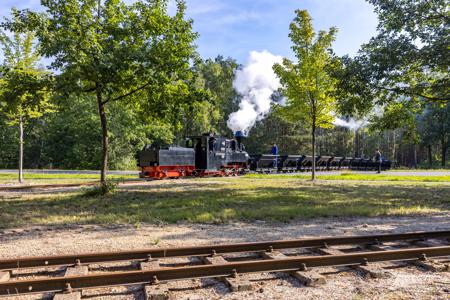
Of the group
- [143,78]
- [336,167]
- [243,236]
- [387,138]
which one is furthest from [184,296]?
[387,138]

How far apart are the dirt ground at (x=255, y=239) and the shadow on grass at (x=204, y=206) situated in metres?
0.70

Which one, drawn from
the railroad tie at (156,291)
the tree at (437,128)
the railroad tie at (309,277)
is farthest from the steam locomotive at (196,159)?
the tree at (437,128)

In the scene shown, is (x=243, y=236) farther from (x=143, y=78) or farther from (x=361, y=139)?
(x=361, y=139)

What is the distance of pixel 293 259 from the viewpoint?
17.2ft

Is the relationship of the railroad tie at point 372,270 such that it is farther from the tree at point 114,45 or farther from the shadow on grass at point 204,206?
the tree at point 114,45

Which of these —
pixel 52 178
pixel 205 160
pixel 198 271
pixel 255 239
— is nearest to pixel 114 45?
pixel 255 239

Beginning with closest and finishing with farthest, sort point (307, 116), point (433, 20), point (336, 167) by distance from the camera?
point (433, 20), point (307, 116), point (336, 167)

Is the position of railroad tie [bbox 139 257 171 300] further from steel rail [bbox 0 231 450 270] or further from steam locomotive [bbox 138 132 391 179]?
steam locomotive [bbox 138 132 391 179]

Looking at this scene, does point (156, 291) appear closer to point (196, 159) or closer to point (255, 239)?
point (255, 239)

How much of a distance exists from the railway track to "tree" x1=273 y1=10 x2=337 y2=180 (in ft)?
46.2

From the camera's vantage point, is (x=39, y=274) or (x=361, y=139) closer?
(x=39, y=274)

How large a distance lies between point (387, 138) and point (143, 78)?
234ft

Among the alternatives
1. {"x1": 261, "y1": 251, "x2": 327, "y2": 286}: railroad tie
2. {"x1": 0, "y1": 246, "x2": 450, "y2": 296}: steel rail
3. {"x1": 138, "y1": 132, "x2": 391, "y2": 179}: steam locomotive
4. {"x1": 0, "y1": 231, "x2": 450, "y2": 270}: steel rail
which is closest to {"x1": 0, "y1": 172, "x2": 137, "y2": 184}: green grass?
{"x1": 138, "y1": 132, "x2": 391, "y2": 179}: steam locomotive

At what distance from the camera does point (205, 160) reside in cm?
2503
